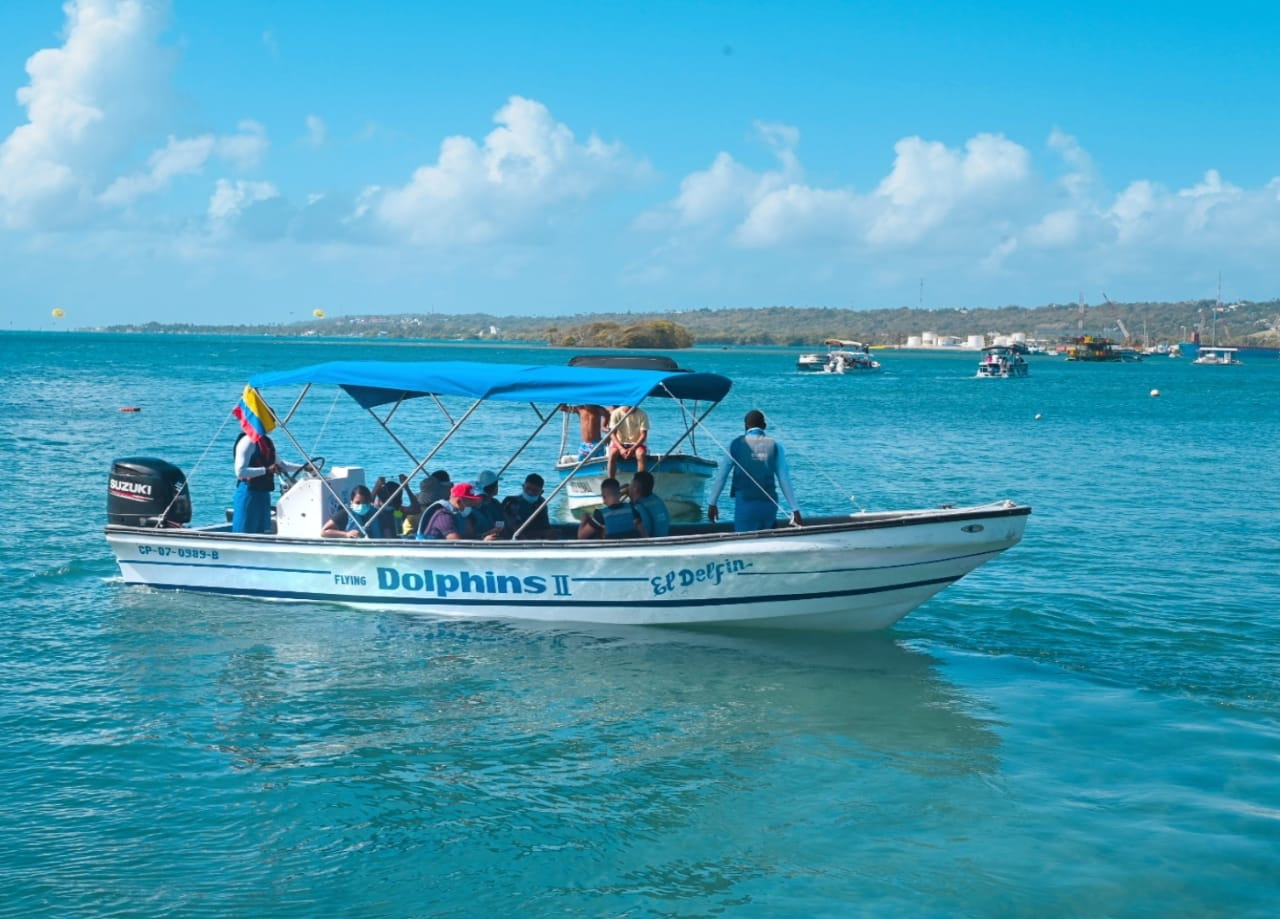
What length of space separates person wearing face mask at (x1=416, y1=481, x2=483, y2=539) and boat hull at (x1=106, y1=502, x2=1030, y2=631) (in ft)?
→ 1.08

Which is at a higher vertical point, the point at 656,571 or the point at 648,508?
the point at 648,508

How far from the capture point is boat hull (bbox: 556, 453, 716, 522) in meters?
19.9

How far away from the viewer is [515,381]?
43.0 feet

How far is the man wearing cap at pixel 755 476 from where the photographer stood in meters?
12.9

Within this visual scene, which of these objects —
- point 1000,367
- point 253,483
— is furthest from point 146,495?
point 1000,367

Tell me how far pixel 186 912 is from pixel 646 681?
522cm

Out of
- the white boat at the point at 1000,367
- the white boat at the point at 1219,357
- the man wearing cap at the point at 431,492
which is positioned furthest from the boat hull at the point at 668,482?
the white boat at the point at 1219,357

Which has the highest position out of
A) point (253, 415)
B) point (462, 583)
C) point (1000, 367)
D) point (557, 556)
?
point (1000, 367)

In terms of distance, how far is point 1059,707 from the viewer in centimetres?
1105

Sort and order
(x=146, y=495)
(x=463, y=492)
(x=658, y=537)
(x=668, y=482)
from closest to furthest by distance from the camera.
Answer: (x=658, y=537) < (x=463, y=492) < (x=146, y=495) < (x=668, y=482)

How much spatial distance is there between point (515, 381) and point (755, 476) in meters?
2.72

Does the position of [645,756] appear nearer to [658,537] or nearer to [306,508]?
[658,537]

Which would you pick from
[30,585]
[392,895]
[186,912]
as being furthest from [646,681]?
[30,585]

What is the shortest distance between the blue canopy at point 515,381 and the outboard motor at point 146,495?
1753mm
